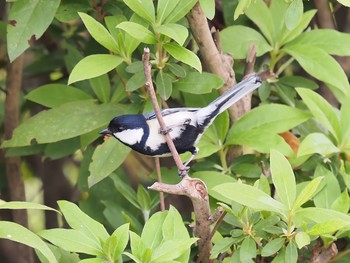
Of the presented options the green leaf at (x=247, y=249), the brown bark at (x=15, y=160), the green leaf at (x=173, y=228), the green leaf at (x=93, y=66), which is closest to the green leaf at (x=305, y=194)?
the green leaf at (x=247, y=249)

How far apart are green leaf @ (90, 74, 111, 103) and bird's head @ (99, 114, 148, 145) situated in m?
0.52

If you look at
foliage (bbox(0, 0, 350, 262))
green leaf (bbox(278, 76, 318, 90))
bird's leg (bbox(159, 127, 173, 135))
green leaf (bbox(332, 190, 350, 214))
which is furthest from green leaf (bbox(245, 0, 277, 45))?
bird's leg (bbox(159, 127, 173, 135))

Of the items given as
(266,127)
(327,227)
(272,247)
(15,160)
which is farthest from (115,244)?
(15,160)

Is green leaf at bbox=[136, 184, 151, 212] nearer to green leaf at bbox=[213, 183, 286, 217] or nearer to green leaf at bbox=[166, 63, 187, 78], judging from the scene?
green leaf at bbox=[166, 63, 187, 78]

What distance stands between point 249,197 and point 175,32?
402 millimetres

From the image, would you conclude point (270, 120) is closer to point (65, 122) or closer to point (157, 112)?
point (65, 122)

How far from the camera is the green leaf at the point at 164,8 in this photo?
200 centimetres

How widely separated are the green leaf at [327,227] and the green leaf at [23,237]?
52 centimetres

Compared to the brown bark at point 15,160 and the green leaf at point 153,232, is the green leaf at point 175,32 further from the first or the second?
the brown bark at point 15,160

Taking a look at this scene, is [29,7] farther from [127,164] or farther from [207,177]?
[127,164]

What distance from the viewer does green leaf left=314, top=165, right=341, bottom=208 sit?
2066 millimetres

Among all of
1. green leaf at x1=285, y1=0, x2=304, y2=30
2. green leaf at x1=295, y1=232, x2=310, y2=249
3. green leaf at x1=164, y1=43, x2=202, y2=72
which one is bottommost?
green leaf at x1=295, y1=232, x2=310, y2=249

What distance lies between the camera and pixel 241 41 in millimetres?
2391

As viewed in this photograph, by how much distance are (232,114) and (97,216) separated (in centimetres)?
48
